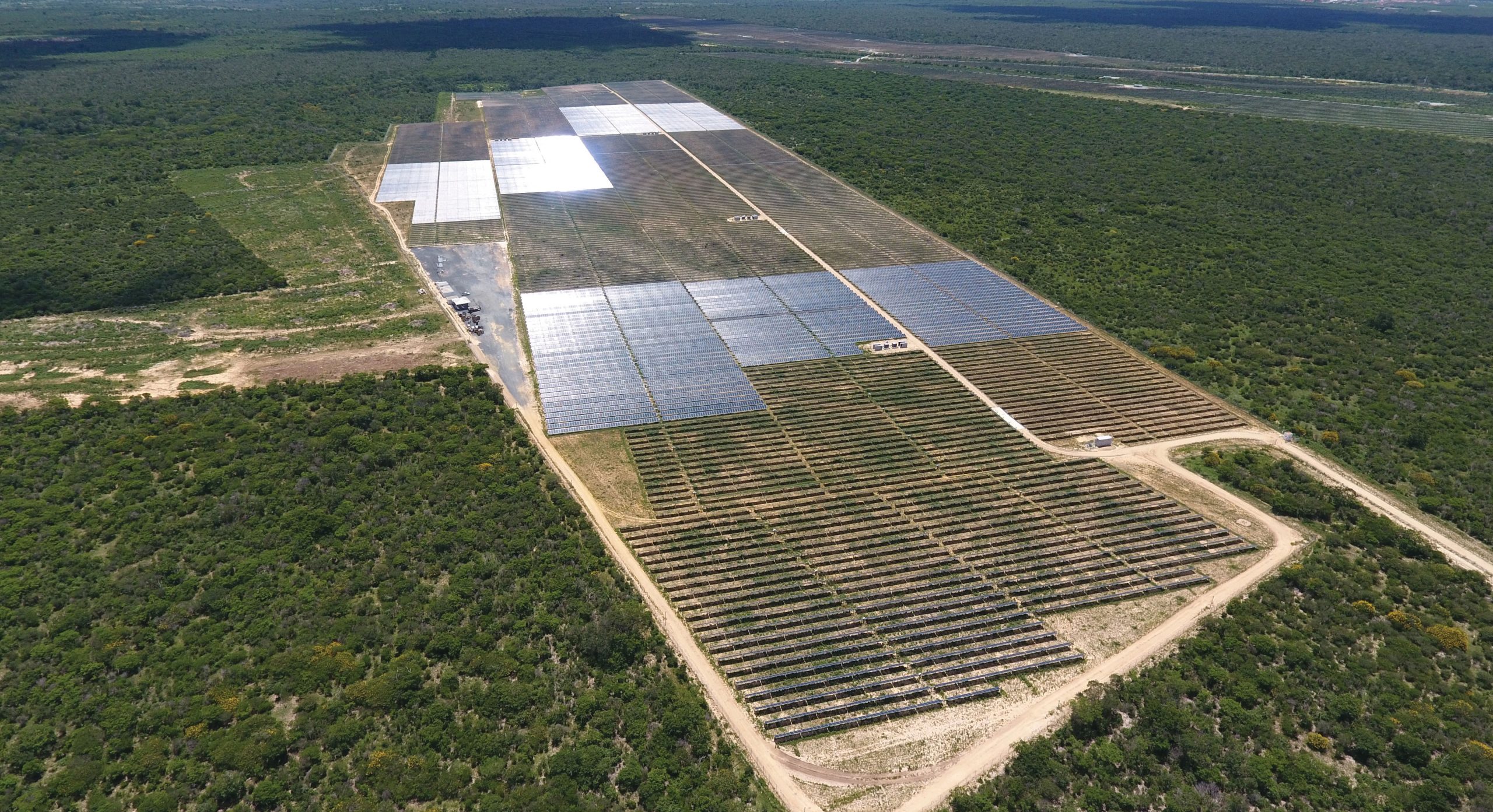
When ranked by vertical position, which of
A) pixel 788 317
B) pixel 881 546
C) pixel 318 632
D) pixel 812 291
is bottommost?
pixel 318 632

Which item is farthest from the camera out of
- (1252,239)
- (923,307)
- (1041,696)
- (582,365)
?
(1252,239)

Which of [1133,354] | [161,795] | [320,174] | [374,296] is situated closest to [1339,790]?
[1133,354]

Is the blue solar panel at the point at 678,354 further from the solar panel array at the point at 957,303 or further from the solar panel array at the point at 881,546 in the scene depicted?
the solar panel array at the point at 957,303

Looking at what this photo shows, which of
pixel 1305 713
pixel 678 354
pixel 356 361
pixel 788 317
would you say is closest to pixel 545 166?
pixel 356 361

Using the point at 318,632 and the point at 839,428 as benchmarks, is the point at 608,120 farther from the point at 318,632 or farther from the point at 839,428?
the point at 318,632

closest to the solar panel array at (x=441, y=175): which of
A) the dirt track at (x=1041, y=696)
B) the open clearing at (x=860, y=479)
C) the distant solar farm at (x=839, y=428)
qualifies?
the distant solar farm at (x=839, y=428)
